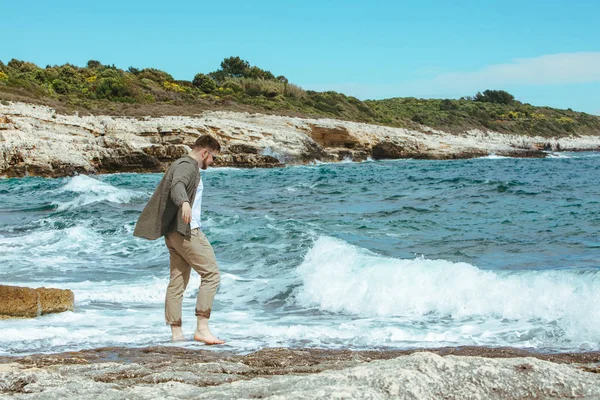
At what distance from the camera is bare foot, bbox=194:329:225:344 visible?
6023 millimetres

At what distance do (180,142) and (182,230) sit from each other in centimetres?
3400

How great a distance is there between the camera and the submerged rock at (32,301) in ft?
23.3

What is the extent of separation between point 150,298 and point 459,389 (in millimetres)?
6281

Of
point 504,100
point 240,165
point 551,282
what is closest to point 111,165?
point 240,165

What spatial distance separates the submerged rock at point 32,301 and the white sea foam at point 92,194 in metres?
12.1

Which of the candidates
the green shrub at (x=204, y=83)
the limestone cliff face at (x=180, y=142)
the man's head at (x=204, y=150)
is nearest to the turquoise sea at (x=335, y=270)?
the man's head at (x=204, y=150)

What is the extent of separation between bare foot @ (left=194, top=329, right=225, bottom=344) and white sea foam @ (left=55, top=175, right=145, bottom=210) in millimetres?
13930

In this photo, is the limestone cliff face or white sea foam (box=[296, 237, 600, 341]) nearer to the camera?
white sea foam (box=[296, 237, 600, 341])

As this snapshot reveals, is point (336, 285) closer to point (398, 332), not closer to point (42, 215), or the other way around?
point (398, 332)

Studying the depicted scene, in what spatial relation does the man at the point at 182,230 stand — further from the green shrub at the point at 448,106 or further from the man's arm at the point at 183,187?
the green shrub at the point at 448,106

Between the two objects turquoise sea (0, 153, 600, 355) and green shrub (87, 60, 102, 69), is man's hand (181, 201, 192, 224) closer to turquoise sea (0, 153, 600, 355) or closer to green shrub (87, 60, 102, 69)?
turquoise sea (0, 153, 600, 355)

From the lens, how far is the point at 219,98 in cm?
5441

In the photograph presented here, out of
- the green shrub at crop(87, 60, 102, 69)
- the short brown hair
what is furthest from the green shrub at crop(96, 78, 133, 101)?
the short brown hair

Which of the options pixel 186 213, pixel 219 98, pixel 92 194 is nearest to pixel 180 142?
pixel 219 98
